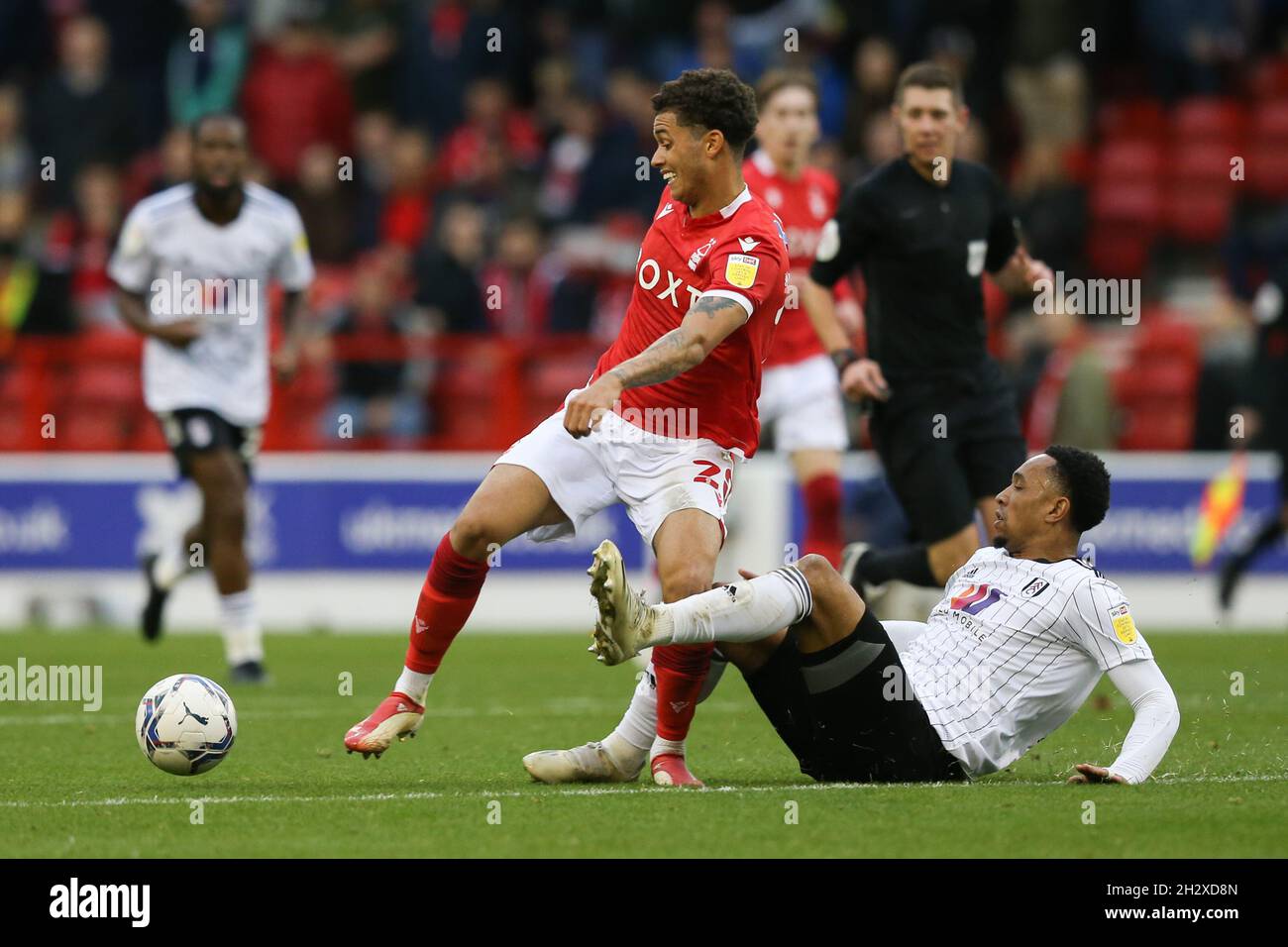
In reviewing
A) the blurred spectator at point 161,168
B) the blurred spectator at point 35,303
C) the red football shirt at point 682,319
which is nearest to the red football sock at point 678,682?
the red football shirt at point 682,319

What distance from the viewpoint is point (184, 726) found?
22.3ft

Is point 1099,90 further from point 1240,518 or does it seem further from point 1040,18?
point 1240,518

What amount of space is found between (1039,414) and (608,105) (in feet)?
16.3

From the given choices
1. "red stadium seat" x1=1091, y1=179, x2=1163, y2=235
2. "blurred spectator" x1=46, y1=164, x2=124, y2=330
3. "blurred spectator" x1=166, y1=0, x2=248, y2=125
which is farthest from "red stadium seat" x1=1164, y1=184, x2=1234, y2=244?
"blurred spectator" x1=46, y1=164, x2=124, y2=330

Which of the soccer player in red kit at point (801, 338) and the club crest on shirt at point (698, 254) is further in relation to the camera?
the soccer player in red kit at point (801, 338)

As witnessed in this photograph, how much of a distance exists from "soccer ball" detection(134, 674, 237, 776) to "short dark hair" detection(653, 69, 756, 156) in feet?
7.86

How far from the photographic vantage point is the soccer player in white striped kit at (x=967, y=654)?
248 inches

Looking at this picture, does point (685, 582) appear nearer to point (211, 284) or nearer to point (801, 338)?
point (801, 338)

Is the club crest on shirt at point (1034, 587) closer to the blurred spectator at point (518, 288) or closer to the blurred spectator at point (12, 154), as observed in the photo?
the blurred spectator at point (518, 288)

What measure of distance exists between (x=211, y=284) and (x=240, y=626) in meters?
1.85

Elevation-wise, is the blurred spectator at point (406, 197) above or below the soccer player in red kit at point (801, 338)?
above

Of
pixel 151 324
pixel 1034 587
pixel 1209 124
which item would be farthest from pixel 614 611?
pixel 1209 124

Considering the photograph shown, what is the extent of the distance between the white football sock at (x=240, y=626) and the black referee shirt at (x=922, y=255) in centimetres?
352
